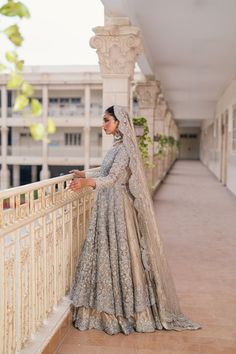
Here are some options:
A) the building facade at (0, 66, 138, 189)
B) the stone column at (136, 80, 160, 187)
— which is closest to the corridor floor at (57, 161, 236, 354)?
the stone column at (136, 80, 160, 187)

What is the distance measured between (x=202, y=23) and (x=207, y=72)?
4416mm

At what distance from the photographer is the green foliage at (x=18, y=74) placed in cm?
74

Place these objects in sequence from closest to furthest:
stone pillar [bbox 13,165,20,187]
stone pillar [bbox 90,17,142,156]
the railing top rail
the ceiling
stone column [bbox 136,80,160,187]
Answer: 1. the railing top rail
2. stone pillar [bbox 90,17,142,156]
3. the ceiling
4. stone column [bbox 136,80,160,187]
5. stone pillar [bbox 13,165,20,187]

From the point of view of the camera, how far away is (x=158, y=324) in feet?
9.80

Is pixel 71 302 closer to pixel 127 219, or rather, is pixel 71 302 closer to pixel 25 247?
pixel 127 219

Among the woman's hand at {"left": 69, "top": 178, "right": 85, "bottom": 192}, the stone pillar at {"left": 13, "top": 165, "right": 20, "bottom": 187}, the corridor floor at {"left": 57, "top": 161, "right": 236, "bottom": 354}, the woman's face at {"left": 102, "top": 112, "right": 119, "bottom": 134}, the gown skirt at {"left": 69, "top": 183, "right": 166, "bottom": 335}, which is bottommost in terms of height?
the stone pillar at {"left": 13, "top": 165, "right": 20, "bottom": 187}

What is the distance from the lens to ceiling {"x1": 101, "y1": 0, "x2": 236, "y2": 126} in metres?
5.94

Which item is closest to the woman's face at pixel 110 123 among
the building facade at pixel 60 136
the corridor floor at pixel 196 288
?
the corridor floor at pixel 196 288

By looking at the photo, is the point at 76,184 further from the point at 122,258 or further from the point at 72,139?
the point at 72,139

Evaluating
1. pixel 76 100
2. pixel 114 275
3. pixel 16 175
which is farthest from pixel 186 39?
pixel 16 175

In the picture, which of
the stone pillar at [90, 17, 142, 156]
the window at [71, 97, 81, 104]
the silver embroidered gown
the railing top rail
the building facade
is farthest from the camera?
the window at [71, 97, 81, 104]

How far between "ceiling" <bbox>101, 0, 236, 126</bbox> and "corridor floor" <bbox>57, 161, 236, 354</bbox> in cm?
291

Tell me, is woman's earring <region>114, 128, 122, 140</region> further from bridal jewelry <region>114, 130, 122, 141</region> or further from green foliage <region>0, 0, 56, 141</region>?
green foliage <region>0, 0, 56, 141</region>

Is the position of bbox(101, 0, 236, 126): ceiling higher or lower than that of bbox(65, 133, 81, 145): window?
higher
